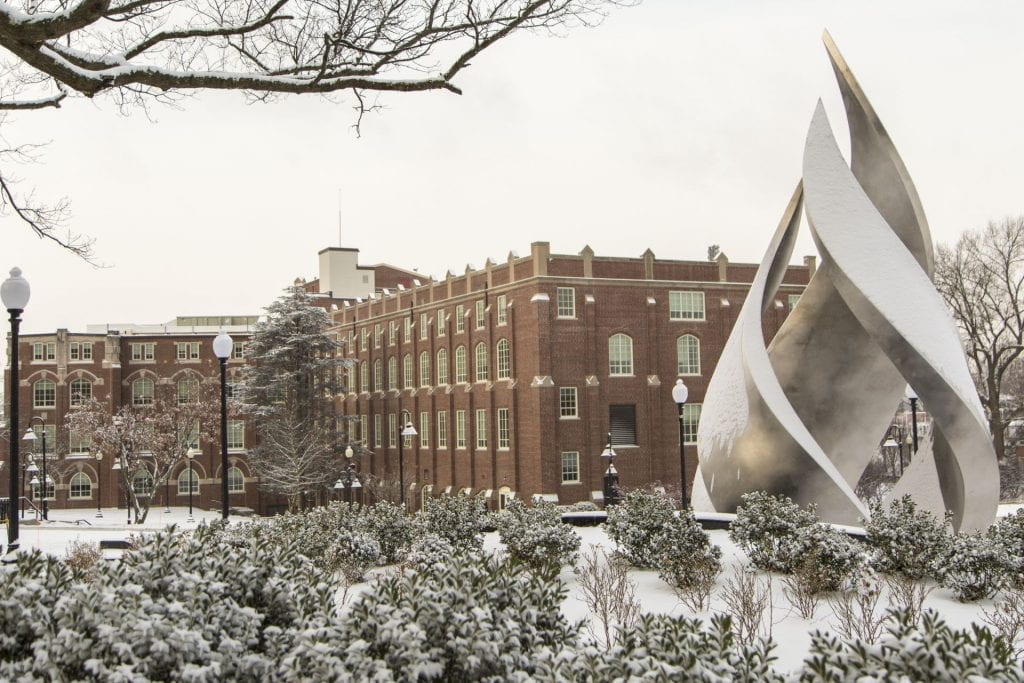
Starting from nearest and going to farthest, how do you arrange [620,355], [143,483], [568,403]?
[568,403], [620,355], [143,483]

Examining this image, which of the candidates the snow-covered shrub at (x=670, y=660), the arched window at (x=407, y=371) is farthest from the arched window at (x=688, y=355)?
the snow-covered shrub at (x=670, y=660)

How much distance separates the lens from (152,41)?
9.71 meters

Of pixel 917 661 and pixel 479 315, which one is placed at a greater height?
pixel 479 315

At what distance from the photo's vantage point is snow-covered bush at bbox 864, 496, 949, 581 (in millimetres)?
12281

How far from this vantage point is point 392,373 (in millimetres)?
60219

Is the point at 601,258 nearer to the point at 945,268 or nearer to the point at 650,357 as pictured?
the point at 650,357

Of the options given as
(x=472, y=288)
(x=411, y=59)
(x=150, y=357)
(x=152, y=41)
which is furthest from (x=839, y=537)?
(x=150, y=357)

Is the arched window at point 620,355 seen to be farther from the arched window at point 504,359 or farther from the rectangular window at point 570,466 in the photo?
the arched window at point 504,359

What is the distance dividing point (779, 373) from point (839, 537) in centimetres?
873

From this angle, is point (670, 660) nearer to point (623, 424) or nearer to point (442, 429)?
point (623, 424)

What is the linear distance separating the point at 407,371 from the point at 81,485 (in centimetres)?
2360

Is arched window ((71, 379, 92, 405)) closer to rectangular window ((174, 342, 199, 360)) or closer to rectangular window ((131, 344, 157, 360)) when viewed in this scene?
rectangular window ((131, 344, 157, 360))

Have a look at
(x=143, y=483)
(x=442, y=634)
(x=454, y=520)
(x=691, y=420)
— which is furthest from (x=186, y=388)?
(x=442, y=634)

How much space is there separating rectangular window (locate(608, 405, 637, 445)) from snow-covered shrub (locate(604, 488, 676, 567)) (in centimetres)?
3212
